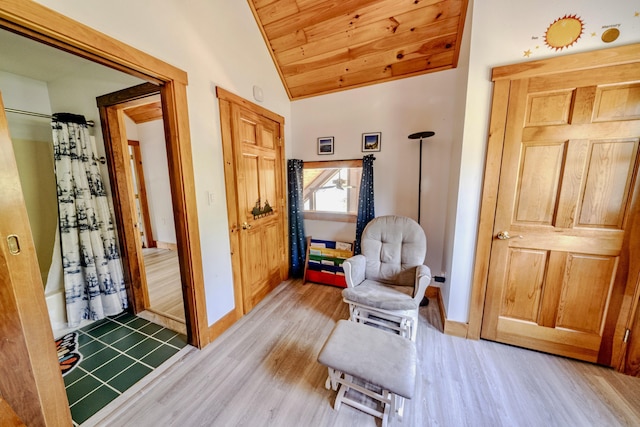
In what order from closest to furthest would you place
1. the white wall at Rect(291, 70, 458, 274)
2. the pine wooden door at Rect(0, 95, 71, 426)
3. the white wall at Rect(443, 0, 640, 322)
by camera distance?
the pine wooden door at Rect(0, 95, 71, 426) < the white wall at Rect(443, 0, 640, 322) < the white wall at Rect(291, 70, 458, 274)

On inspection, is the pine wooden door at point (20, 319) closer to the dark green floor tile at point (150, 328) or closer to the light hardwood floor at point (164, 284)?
the dark green floor tile at point (150, 328)

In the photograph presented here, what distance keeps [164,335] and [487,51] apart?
342cm

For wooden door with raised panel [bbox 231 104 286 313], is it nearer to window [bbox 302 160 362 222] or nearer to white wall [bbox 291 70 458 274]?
window [bbox 302 160 362 222]

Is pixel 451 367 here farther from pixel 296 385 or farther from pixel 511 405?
pixel 296 385

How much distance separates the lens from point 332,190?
285 centimetres

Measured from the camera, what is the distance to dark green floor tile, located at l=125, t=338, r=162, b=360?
A: 67.9 inches

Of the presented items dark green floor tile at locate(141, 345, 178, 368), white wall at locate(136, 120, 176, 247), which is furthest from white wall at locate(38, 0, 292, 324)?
white wall at locate(136, 120, 176, 247)

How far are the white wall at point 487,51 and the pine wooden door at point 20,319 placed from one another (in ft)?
8.20

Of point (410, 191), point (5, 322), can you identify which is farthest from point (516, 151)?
point (5, 322)

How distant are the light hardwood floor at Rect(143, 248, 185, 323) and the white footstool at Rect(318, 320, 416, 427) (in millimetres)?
1613

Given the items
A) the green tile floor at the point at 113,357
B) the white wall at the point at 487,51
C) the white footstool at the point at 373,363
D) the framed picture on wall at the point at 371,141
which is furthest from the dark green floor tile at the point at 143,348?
the framed picture on wall at the point at 371,141

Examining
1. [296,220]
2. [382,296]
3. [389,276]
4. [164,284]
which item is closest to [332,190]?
[296,220]

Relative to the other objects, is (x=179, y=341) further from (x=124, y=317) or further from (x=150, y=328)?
(x=124, y=317)

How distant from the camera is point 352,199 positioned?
274 cm
